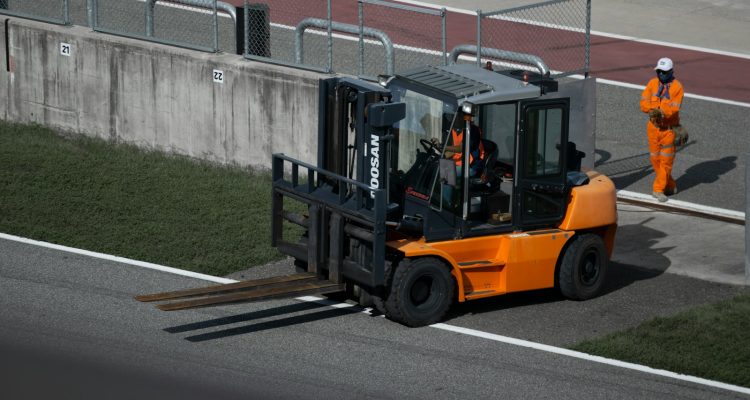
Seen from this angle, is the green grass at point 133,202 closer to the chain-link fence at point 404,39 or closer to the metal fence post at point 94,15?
the metal fence post at point 94,15

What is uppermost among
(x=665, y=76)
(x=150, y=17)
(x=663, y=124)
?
(x=150, y=17)

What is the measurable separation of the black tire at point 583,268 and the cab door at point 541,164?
0.34 meters

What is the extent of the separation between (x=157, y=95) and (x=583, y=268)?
724 cm

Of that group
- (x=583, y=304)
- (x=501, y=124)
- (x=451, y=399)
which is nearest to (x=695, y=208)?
(x=583, y=304)

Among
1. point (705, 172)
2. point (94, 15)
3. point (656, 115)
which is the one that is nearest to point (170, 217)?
point (94, 15)

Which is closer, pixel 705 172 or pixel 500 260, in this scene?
pixel 500 260

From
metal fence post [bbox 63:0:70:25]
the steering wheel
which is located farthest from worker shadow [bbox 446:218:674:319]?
metal fence post [bbox 63:0:70:25]

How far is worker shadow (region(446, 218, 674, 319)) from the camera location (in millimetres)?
11305

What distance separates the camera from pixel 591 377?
31.3 feet

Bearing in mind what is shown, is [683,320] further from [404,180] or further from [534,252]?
[404,180]

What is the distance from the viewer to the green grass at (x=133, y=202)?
41.1 ft

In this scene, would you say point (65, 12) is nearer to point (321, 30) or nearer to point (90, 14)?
point (90, 14)

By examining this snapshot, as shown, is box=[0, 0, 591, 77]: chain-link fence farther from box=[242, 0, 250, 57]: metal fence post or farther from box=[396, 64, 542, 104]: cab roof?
box=[396, 64, 542, 104]: cab roof

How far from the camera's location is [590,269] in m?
11.5
